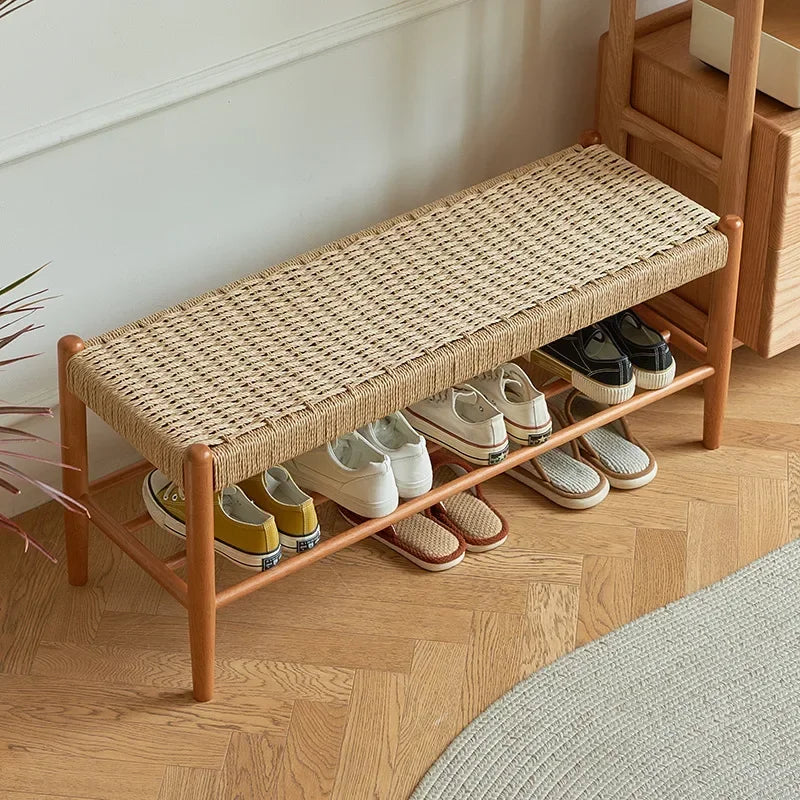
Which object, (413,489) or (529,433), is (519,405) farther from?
(413,489)

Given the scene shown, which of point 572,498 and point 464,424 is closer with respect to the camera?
point 464,424

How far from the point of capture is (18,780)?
1.56 meters

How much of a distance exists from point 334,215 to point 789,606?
35.4 inches

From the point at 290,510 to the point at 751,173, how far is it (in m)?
0.85

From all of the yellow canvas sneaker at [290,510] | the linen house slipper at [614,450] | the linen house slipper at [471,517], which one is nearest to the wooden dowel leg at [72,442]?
the yellow canvas sneaker at [290,510]

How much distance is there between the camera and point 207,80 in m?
1.79

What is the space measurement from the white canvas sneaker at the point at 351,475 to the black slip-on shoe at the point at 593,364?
0.36m

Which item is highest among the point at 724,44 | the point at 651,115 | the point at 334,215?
the point at 724,44

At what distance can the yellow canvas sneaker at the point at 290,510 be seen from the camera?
5.51ft

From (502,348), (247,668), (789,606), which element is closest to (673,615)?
(789,606)

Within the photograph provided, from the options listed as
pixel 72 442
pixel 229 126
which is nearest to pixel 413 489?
pixel 72 442

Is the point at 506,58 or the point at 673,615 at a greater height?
the point at 506,58

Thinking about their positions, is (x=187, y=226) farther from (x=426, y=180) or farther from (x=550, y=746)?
(x=550, y=746)

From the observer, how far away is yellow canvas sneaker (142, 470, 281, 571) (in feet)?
5.36
